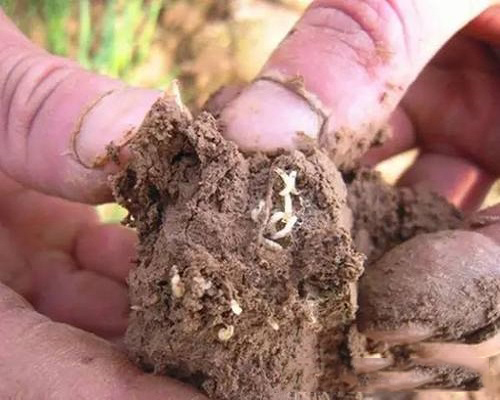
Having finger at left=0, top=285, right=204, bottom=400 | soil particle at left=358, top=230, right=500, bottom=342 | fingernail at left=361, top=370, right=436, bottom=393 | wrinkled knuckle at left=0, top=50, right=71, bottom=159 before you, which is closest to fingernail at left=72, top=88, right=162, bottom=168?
wrinkled knuckle at left=0, top=50, right=71, bottom=159

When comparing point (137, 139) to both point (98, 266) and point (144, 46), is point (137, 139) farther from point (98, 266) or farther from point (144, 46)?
point (144, 46)

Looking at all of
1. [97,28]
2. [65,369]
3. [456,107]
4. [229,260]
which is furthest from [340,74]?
[97,28]

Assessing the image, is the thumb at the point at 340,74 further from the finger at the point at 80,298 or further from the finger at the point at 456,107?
the finger at the point at 80,298

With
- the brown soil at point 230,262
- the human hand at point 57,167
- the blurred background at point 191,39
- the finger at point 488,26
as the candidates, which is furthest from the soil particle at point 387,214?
the blurred background at point 191,39

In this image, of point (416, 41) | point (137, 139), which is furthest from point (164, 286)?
point (416, 41)


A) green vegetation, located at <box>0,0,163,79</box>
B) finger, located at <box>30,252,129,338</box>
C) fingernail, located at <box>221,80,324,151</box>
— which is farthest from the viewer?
green vegetation, located at <box>0,0,163,79</box>

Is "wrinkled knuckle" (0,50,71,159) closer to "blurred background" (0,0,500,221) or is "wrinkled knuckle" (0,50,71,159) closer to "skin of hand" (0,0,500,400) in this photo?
"skin of hand" (0,0,500,400)
